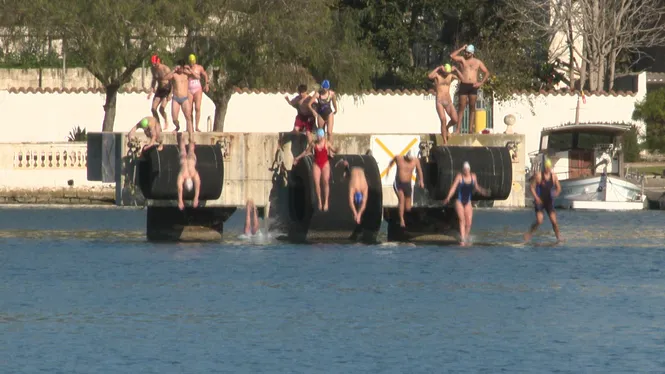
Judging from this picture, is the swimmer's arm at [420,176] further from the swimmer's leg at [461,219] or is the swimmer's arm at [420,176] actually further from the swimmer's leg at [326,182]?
the swimmer's leg at [326,182]

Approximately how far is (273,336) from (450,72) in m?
12.2

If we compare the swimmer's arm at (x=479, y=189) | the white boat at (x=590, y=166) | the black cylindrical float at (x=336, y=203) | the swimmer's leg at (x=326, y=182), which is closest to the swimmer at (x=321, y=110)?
the black cylindrical float at (x=336, y=203)

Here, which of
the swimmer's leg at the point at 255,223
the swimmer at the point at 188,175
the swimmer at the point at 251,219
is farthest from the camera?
the swimmer's leg at the point at 255,223

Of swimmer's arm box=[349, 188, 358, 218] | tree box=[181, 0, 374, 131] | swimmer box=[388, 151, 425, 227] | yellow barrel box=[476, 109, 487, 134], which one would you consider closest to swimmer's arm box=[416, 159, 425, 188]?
swimmer box=[388, 151, 425, 227]

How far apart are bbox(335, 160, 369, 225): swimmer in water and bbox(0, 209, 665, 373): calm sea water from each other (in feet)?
3.38

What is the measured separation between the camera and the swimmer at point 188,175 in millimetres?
33250

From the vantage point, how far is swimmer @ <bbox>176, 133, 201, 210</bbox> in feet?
109

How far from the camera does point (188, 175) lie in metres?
33.2

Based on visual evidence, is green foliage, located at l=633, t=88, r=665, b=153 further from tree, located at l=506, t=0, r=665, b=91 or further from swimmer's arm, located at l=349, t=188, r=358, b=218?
swimmer's arm, located at l=349, t=188, r=358, b=218

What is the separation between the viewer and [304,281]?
3025cm

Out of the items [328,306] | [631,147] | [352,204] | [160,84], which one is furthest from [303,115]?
[631,147]

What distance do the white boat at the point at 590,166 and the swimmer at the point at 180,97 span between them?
1853 centimetres

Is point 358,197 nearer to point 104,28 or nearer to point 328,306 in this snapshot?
point 328,306

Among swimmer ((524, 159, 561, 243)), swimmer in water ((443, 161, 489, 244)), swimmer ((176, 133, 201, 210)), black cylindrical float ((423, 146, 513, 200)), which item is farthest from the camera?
swimmer ((524, 159, 561, 243))
